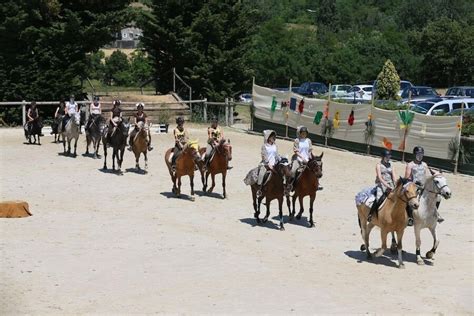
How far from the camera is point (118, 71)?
8300cm

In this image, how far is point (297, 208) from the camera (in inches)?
870

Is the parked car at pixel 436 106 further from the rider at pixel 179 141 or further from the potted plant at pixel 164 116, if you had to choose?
the rider at pixel 179 141

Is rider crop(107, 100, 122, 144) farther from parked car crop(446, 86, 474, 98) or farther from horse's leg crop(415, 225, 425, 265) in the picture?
parked car crop(446, 86, 474, 98)

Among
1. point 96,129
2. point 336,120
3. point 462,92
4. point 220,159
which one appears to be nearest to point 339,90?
point 462,92

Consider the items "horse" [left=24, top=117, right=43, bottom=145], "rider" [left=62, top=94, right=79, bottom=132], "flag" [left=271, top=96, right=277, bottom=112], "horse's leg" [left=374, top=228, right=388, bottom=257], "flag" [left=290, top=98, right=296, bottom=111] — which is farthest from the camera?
"flag" [left=271, top=96, right=277, bottom=112]

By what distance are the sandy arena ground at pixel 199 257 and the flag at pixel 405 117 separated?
4269 millimetres

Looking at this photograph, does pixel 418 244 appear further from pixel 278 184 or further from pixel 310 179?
pixel 278 184

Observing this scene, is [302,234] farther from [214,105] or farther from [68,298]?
[214,105]

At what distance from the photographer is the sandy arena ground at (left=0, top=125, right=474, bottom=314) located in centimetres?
1331

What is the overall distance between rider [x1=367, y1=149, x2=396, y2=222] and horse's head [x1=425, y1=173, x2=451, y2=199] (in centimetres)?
75

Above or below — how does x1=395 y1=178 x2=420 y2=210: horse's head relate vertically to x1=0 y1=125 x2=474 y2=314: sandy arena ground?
above

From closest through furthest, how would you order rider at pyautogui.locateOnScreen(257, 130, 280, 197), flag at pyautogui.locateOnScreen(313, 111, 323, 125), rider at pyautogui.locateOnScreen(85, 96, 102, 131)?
rider at pyautogui.locateOnScreen(257, 130, 280, 197) → rider at pyautogui.locateOnScreen(85, 96, 102, 131) → flag at pyautogui.locateOnScreen(313, 111, 323, 125)

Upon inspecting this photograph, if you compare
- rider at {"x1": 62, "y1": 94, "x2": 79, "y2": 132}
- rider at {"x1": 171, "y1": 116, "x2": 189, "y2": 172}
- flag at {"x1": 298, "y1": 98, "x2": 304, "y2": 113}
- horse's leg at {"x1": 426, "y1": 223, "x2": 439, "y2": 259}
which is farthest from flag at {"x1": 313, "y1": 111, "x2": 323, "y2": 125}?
horse's leg at {"x1": 426, "y1": 223, "x2": 439, "y2": 259}

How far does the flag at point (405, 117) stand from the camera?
1181 inches
